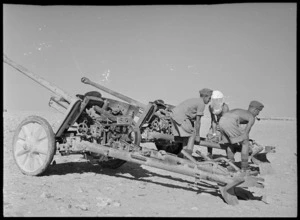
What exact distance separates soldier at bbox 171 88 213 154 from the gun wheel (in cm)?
288

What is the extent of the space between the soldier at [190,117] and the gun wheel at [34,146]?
113 inches

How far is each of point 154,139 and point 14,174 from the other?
316 cm

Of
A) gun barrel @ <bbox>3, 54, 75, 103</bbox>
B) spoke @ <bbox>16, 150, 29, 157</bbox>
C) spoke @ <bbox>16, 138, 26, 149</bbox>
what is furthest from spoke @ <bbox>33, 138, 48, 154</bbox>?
gun barrel @ <bbox>3, 54, 75, 103</bbox>

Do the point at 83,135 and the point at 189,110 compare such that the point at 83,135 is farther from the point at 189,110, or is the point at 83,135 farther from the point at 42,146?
the point at 189,110

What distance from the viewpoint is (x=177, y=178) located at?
23.7 feet

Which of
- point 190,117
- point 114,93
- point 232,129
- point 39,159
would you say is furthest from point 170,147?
point 39,159

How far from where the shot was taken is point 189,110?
7.89 m

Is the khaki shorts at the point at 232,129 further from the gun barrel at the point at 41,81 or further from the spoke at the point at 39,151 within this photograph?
the spoke at the point at 39,151

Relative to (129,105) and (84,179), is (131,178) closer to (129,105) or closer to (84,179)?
(84,179)

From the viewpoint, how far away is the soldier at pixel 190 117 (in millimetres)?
7785

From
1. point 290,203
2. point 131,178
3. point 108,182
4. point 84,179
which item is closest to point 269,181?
point 290,203

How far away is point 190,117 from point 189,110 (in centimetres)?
16

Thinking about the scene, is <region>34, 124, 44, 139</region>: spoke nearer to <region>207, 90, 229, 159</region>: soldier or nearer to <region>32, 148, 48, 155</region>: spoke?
<region>32, 148, 48, 155</region>: spoke

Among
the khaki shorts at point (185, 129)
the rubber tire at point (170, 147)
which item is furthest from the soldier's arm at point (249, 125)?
the rubber tire at point (170, 147)
